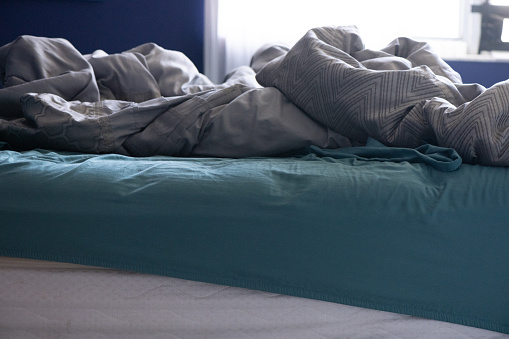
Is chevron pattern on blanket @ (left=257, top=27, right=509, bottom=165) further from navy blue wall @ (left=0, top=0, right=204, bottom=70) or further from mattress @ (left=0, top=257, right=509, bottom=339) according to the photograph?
navy blue wall @ (left=0, top=0, right=204, bottom=70)

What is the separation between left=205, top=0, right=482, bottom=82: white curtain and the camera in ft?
8.90

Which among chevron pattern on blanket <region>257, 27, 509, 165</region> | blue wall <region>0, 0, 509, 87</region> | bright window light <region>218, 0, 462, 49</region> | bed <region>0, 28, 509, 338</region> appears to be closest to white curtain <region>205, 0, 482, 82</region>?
bright window light <region>218, 0, 462, 49</region>

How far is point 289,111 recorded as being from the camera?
1.07 m

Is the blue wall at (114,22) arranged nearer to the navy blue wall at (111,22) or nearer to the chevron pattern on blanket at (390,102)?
the navy blue wall at (111,22)

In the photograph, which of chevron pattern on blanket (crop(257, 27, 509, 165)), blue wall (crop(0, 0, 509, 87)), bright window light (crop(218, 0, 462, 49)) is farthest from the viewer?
blue wall (crop(0, 0, 509, 87))

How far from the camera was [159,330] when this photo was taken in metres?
0.81

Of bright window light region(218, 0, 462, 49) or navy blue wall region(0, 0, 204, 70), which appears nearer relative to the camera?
bright window light region(218, 0, 462, 49)

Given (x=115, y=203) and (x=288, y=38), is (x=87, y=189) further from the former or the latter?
(x=288, y=38)

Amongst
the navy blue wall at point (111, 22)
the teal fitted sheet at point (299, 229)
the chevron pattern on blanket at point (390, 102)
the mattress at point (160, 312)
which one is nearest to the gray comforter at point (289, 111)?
the chevron pattern on blanket at point (390, 102)

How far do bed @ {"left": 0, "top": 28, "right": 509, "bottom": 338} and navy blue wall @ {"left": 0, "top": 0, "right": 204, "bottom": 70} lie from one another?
6.96ft

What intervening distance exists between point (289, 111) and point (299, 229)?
362 mm

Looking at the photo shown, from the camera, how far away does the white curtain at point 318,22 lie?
8.90ft

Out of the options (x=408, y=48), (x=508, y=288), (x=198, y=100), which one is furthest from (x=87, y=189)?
(x=408, y=48)

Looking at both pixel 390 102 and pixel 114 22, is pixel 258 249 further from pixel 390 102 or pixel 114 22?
pixel 114 22
